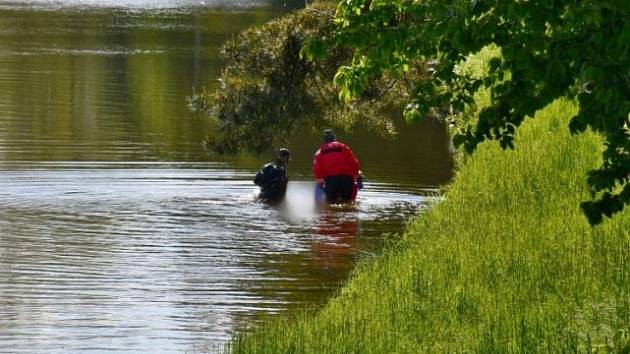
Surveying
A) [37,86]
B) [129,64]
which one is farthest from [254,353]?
[129,64]

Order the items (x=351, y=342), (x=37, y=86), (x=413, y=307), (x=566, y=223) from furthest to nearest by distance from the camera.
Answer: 1. (x=37, y=86)
2. (x=566, y=223)
3. (x=413, y=307)
4. (x=351, y=342)

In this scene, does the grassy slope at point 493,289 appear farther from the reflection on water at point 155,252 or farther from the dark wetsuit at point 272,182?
the dark wetsuit at point 272,182

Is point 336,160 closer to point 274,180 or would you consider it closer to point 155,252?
point 274,180

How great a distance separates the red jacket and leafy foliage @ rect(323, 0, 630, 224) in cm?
1482

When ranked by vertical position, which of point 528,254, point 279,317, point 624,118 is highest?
point 624,118

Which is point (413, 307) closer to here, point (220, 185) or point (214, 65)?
point (220, 185)

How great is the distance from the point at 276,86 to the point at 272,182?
2.90 m

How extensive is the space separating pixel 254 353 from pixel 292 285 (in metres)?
5.88

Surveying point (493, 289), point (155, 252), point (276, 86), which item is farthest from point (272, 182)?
point (493, 289)

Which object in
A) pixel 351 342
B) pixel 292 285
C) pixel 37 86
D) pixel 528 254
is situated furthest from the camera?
pixel 37 86

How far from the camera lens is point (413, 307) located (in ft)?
43.3

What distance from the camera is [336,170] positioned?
994 inches

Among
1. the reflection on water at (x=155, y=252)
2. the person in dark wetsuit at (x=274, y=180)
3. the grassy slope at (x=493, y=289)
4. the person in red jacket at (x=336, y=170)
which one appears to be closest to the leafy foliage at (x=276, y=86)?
the reflection on water at (x=155, y=252)

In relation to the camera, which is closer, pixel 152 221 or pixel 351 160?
pixel 152 221
